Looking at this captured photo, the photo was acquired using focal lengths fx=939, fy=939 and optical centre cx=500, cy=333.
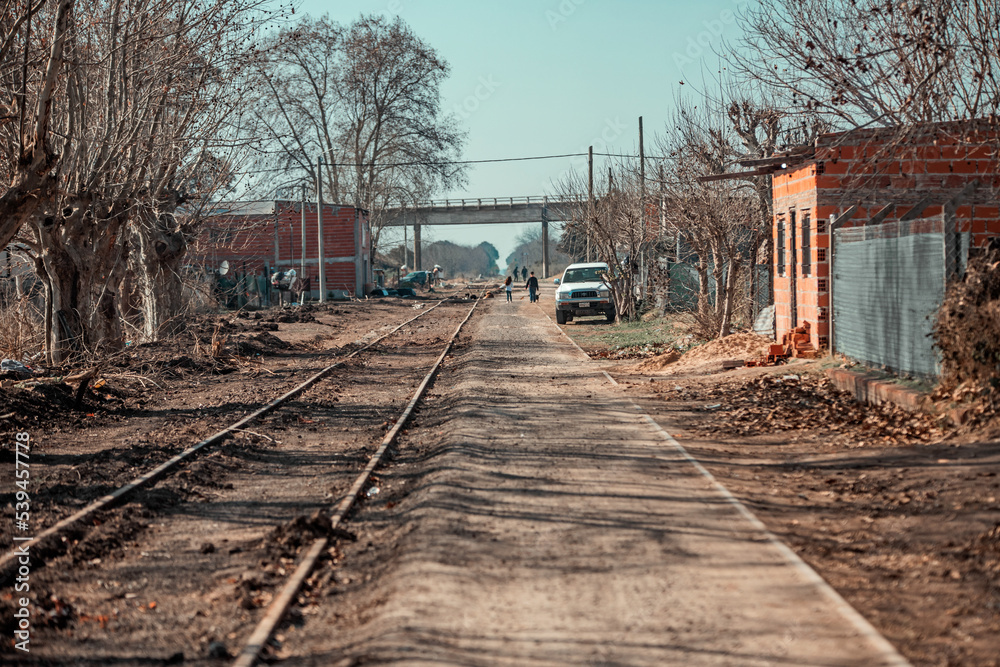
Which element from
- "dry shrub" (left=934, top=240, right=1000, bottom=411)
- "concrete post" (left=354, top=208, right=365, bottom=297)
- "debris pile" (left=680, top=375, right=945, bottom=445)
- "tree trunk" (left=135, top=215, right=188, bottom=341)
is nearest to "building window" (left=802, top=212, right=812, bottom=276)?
"debris pile" (left=680, top=375, right=945, bottom=445)

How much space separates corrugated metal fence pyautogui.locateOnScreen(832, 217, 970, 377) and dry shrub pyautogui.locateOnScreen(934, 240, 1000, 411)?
43cm

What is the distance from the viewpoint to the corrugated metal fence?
407 inches

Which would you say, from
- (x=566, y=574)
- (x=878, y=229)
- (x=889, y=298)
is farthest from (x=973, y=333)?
(x=566, y=574)

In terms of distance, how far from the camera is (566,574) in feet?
19.0

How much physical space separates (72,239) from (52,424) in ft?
20.7

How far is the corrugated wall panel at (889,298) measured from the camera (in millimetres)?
10523

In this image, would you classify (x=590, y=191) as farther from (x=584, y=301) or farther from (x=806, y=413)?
(x=806, y=413)

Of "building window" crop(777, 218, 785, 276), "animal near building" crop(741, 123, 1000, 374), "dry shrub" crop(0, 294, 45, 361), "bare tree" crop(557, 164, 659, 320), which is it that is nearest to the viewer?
"animal near building" crop(741, 123, 1000, 374)

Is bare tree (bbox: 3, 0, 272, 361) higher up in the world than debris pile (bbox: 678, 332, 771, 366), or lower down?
higher up

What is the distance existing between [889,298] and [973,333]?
2.91m

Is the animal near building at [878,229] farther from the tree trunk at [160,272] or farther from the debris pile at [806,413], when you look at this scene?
the tree trunk at [160,272]

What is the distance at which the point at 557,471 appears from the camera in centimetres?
884

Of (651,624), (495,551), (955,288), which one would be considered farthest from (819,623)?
(955,288)

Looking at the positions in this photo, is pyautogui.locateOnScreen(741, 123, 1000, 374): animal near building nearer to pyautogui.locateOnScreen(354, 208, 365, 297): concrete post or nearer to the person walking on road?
the person walking on road
